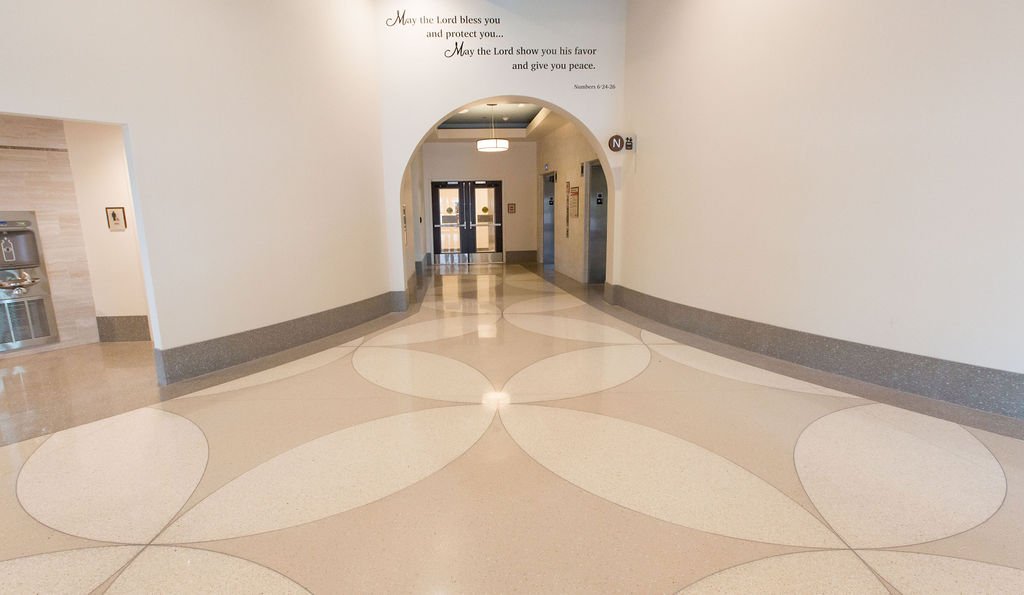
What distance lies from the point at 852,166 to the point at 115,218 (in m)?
7.90

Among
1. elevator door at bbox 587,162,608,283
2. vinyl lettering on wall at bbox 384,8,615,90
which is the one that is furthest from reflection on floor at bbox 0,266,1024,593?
elevator door at bbox 587,162,608,283

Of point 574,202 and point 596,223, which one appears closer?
point 596,223

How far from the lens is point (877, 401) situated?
3.77 metres

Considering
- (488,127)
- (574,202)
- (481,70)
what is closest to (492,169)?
(488,127)

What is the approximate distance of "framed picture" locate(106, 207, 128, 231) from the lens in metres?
5.64

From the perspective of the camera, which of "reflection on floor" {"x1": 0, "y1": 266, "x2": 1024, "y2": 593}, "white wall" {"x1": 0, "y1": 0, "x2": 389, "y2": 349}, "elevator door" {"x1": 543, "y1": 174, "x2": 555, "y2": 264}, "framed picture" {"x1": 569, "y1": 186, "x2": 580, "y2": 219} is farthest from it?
"elevator door" {"x1": 543, "y1": 174, "x2": 555, "y2": 264}

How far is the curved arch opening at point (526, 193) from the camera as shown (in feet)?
31.8

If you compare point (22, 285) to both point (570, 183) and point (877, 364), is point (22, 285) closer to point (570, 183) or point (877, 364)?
point (877, 364)

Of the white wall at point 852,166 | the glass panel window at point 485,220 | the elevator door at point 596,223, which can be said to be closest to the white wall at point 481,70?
the white wall at point 852,166

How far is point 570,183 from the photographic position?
1058cm

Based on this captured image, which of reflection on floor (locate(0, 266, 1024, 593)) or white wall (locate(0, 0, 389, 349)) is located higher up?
white wall (locate(0, 0, 389, 349))

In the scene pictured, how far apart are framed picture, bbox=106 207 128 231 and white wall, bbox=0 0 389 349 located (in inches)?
83.1

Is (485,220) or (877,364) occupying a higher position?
(485,220)

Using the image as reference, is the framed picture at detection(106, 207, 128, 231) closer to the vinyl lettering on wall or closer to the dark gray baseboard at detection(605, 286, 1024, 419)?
the vinyl lettering on wall
